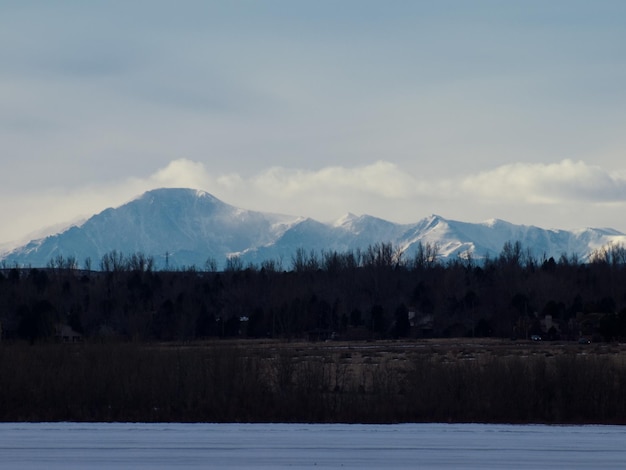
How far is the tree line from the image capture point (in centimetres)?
8394

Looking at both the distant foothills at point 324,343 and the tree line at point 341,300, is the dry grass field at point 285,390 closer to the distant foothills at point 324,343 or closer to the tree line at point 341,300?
the distant foothills at point 324,343

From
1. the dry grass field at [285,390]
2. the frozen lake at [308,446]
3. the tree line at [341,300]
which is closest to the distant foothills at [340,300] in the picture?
the tree line at [341,300]

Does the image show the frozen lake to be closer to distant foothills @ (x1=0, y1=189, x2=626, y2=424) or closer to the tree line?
distant foothills @ (x1=0, y1=189, x2=626, y2=424)

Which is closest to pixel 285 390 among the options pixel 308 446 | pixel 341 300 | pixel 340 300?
pixel 308 446

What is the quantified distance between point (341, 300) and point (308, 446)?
85380mm

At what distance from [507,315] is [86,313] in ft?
136

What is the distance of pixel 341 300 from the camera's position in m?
108

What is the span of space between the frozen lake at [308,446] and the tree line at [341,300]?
1571 inches

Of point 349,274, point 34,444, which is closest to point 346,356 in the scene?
point 34,444

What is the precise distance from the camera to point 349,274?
11662 cm

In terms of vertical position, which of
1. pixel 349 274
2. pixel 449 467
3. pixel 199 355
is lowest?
pixel 449 467

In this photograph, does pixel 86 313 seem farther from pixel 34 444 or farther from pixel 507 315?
pixel 34 444

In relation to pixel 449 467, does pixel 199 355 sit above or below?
above

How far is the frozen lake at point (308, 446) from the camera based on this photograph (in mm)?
20812
